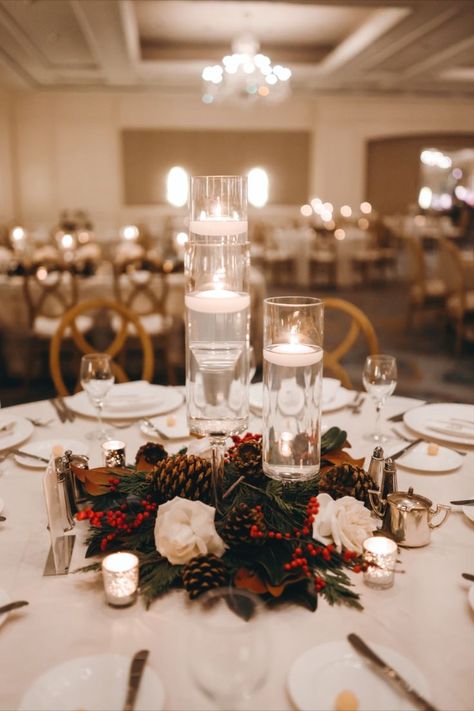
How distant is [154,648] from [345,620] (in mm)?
279

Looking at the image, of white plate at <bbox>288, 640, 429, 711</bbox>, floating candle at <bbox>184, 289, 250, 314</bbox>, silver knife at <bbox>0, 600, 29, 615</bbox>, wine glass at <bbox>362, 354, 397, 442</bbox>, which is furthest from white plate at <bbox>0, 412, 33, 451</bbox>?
white plate at <bbox>288, 640, 429, 711</bbox>

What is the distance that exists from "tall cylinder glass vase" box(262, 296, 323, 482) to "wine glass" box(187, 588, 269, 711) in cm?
52

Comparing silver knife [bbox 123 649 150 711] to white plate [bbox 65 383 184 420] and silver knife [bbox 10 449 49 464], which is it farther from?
white plate [bbox 65 383 184 420]

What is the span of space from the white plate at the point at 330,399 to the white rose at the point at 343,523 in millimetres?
687

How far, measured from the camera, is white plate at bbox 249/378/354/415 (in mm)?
1775

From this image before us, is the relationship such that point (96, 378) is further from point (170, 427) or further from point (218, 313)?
point (218, 313)

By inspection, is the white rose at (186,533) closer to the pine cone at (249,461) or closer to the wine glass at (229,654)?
the pine cone at (249,461)

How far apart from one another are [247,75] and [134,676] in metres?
7.56

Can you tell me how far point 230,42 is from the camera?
29.2ft

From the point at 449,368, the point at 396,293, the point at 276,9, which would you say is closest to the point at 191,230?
the point at 449,368

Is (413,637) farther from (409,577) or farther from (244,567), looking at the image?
(244,567)

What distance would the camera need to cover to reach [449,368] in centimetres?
502

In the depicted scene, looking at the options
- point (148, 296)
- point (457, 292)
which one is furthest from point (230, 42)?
point (148, 296)

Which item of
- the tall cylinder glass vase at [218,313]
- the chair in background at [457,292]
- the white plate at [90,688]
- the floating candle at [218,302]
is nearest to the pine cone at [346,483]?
the tall cylinder glass vase at [218,313]
